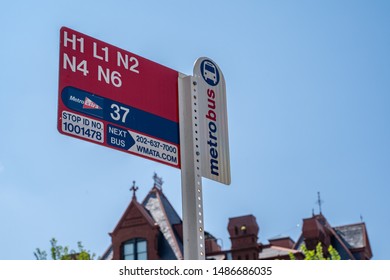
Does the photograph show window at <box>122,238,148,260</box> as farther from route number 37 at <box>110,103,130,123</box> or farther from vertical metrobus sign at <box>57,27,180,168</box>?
route number 37 at <box>110,103,130,123</box>

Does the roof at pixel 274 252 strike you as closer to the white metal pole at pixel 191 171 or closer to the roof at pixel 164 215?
the roof at pixel 164 215

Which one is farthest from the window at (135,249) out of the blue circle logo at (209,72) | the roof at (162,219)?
the blue circle logo at (209,72)

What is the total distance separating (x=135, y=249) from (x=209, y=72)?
2619 centimetres

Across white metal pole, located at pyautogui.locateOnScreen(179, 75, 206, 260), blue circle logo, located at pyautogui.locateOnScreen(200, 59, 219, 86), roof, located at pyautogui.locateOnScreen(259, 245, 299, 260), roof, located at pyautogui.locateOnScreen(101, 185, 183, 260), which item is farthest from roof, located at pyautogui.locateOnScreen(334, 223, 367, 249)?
white metal pole, located at pyautogui.locateOnScreen(179, 75, 206, 260)

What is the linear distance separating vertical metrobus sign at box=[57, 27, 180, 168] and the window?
26.0 metres

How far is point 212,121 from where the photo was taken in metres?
5.13

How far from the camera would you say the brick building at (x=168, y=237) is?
30.8 meters

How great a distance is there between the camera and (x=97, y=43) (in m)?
4.99

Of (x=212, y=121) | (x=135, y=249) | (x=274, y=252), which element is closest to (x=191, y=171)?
(x=212, y=121)

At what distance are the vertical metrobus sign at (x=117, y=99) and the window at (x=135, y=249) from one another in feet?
85.3

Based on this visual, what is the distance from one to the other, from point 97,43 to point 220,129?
0.97 metres
